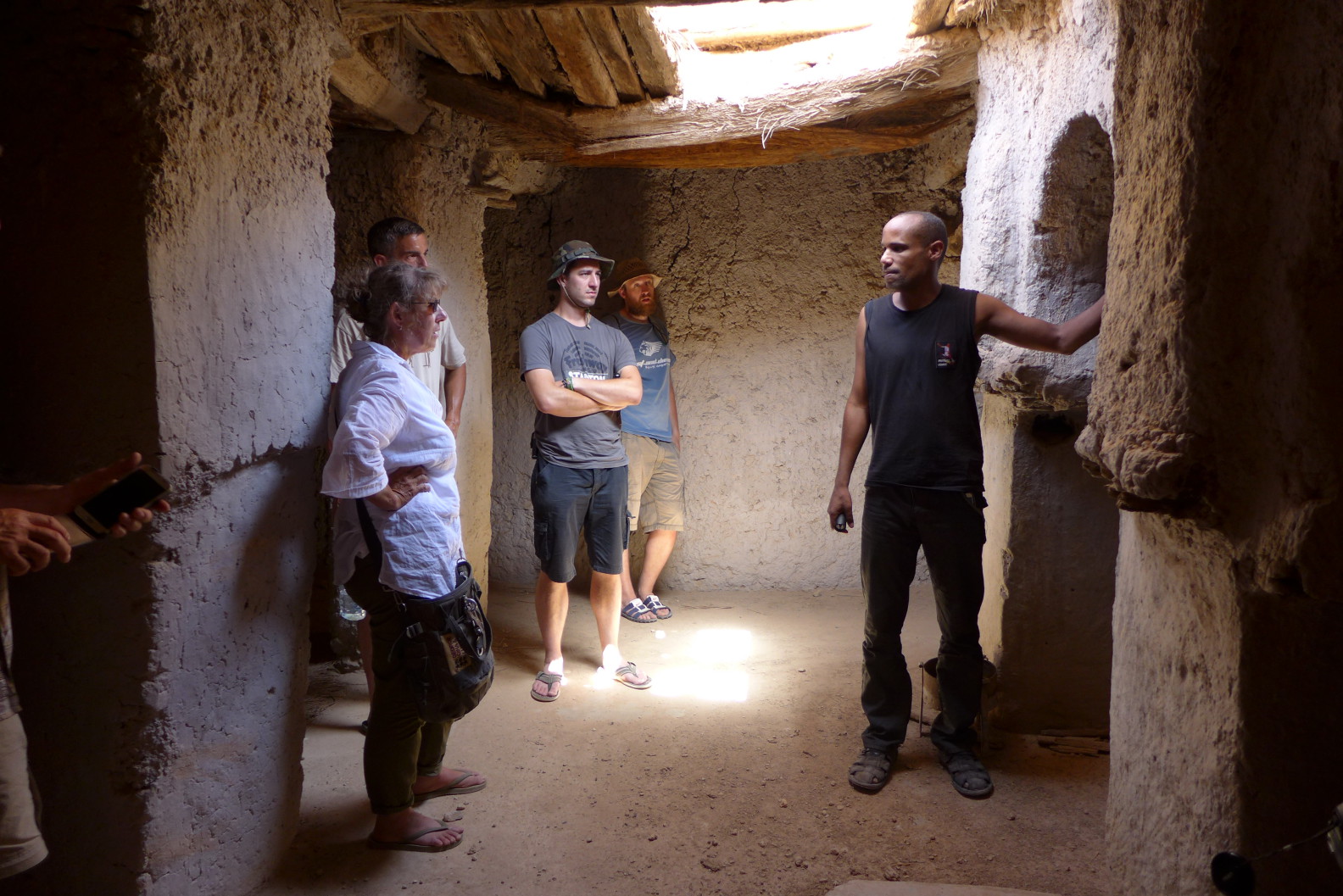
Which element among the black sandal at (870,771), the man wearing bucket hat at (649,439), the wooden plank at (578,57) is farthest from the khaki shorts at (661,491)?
the black sandal at (870,771)

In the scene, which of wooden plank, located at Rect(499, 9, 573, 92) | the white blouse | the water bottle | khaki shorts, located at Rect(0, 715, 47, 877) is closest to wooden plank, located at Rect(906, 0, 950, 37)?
wooden plank, located at Rect(499, 9, 573, 92)

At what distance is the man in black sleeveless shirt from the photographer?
2955mm

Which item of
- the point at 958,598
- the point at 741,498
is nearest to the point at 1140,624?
the point at 958,598

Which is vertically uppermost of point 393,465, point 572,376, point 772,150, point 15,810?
point 772,150

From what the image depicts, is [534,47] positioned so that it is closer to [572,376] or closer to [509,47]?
[509,47]

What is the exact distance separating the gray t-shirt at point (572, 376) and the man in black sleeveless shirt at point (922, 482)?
3.79ft

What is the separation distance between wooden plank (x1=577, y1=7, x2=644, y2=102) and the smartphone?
2.28 m

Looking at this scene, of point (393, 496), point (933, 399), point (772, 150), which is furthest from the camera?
point (772, 150)

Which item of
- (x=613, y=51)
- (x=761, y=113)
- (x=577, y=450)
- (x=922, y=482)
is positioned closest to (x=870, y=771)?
(x=922, y=482)

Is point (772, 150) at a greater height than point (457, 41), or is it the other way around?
point (457, 41)

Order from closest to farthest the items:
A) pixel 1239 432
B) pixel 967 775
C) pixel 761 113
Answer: pixel 1239 432 → pixel 967 775 → pixel 761 113

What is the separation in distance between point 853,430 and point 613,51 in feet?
5.75

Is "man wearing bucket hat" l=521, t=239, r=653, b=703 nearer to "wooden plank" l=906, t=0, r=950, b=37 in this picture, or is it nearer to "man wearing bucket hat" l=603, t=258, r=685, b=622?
"man wearing bucket hat" l=603, t=258, r=685, b=622

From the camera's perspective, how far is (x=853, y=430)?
3289 millimetres
